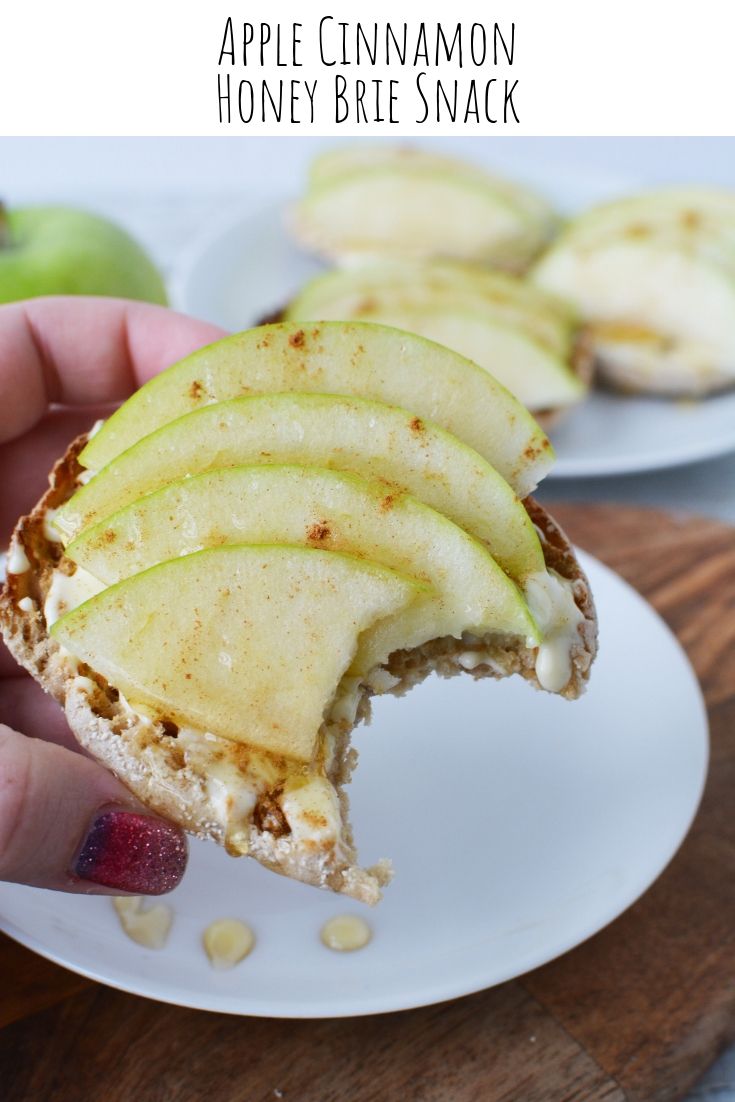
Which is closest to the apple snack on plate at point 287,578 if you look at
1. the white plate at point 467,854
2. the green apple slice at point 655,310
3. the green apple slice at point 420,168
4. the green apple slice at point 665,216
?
the white plate at point 467,854

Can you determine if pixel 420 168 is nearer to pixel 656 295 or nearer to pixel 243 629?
pixel 656 295

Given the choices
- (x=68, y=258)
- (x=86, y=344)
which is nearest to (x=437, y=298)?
(x=68, y=258)

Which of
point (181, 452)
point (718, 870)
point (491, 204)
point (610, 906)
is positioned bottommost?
point (718, 870)

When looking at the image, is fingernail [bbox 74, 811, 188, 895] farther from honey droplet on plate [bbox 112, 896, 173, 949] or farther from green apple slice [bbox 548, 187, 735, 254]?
green apple slice [bbox 548, 187, 735, 254]

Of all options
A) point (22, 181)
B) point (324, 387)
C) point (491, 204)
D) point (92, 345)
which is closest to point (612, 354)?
point (491, 204)

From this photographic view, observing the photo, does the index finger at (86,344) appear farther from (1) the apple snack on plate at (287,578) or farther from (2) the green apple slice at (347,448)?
(2) the green apple slice at (347,448)

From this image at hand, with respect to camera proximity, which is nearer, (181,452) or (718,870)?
(181,452)

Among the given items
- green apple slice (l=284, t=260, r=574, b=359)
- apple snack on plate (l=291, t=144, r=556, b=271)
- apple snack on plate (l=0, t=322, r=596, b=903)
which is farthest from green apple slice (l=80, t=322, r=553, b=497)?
apple snack on plate (l=291, t=144, r=556, b=271)
